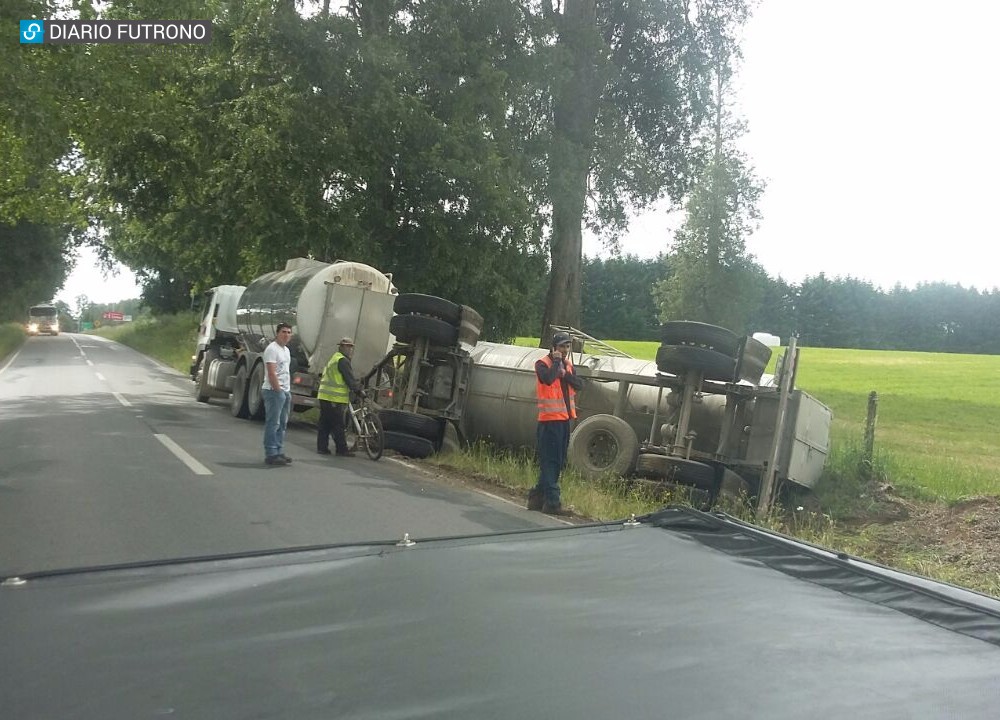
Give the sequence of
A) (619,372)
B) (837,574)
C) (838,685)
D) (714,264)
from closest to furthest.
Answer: (838,685)
(837,574)
(619,372)
(714,264)

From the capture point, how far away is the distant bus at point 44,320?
7995 centimetres

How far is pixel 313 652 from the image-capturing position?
8.63ft

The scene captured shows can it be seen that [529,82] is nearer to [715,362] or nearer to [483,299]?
[483,299]

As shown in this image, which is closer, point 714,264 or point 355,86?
point 355,86

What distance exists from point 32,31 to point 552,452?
1039cm

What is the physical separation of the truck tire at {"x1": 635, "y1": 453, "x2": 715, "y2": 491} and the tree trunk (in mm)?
11603

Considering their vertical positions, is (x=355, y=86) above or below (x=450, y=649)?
above

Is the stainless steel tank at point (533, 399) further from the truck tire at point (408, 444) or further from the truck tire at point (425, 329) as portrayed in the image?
the truck tire at point (408, 444)

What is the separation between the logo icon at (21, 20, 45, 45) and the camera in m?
14.0

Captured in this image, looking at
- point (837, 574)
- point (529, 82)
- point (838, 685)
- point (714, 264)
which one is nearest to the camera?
point (838, 685)

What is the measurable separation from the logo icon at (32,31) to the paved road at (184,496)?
6.04m

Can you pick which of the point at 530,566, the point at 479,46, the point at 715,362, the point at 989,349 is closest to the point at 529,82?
the point at 479,46

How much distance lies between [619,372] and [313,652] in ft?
36.8

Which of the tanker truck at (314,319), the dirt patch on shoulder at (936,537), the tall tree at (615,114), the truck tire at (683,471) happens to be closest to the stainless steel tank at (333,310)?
the tanker truck at (314,319)
